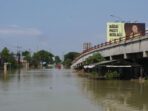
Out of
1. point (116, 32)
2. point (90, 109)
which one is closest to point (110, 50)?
point (90, 109)

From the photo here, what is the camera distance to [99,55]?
6975 cm

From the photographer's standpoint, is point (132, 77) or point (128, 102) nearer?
point (128, 102)

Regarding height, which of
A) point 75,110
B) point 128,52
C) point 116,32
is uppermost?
point 116,32

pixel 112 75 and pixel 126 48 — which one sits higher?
pixel 126 48

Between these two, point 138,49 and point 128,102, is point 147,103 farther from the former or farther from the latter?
point 138,49

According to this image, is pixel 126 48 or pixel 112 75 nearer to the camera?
pixel 126 48

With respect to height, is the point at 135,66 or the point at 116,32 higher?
the point at 116,32

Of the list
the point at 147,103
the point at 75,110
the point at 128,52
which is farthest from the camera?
the point at 128,52

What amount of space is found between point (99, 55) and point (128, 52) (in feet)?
53.7

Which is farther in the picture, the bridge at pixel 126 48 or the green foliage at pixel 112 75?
the green foliage at pixel 112 75

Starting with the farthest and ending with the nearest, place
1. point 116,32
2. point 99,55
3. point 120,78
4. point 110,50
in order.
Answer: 1. point 116,32
2. point 99,55
3. point 110,50
4. point 120,78

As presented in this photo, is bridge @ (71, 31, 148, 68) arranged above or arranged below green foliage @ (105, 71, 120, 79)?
above

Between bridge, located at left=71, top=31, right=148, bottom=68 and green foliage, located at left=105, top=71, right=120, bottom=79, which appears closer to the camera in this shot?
bridge, located at left=71, top=31, right=148, bottom=68

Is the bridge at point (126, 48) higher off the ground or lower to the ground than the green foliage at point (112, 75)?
higher
